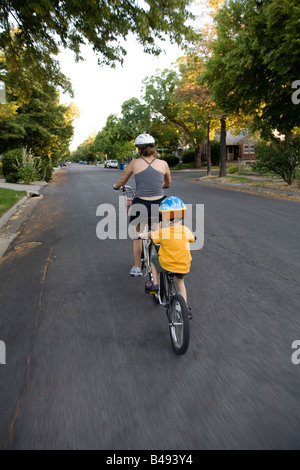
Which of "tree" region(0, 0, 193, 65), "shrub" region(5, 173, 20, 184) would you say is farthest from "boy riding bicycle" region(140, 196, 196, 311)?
"shrub" region(5, 173, 20, 184)

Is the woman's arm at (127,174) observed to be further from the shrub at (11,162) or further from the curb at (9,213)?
the shrub at (11,162)

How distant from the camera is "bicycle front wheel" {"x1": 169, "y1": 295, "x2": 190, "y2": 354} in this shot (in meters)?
2.82

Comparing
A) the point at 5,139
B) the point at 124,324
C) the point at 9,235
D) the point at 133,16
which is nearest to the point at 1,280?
the point at 124,324

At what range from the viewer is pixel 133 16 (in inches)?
332

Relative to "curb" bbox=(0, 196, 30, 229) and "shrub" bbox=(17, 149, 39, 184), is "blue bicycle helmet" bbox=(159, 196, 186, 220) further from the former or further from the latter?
"shrub" bbox=(17, 149, 39, 184)

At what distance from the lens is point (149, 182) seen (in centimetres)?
398

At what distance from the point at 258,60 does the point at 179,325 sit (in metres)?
13.5

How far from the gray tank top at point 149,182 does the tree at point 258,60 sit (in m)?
10.0

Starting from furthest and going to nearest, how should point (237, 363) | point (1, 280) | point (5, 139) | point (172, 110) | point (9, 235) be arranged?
1. point (172, 110)
2. point (5, 139)
3. point (9, 235)
4. point (1, 280)
5. point (237, 363)

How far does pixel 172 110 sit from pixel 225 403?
43326 millimetres

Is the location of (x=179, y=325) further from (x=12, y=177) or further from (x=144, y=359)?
(x=12, y=177)

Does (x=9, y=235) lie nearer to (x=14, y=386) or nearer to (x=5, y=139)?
(x=14, y=386)

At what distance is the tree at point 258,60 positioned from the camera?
11.6m

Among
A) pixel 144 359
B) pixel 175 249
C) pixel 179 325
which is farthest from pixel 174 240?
pixel 144 359
